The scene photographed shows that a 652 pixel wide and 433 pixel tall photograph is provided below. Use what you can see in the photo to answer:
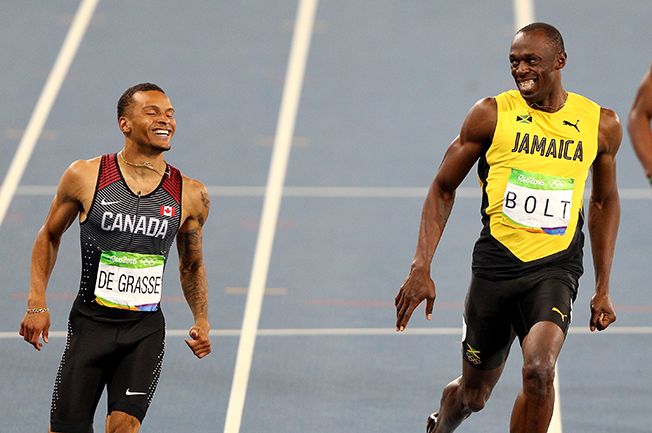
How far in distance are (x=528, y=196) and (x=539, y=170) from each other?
0.39 ft

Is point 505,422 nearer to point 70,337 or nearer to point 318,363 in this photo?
point 318,363

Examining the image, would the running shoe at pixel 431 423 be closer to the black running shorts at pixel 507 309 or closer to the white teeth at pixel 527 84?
the black running shorts at pixel 507 309

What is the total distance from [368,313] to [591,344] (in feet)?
4.82

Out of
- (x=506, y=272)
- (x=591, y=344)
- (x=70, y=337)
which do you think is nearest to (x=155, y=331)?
(x=70, y=337)

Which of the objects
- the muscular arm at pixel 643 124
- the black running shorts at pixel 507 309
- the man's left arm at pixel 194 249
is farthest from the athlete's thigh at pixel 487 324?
the man's left arm at pixel 194 249

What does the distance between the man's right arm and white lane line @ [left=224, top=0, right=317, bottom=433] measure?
1.60 m

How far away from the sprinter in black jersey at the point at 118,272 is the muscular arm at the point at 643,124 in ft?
6.21

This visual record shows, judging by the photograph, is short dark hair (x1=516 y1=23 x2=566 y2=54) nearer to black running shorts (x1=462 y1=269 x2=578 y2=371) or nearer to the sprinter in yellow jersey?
the sprinter in yellow jersey

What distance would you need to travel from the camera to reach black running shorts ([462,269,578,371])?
4.36m

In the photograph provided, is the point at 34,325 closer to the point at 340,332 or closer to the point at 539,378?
the point at 539,378

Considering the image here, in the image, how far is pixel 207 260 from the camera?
25.7 ft

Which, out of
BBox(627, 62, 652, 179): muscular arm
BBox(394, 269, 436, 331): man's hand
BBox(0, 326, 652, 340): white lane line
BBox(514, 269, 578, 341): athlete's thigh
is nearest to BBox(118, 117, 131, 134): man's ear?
BBox(394, 269, 436, 331): man's hand

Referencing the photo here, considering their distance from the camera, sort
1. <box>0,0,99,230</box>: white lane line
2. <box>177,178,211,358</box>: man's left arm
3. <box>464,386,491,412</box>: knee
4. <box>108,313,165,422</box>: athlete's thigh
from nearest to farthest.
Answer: <box>108,313,165,422</box>: athlete's thigh, <box>177,178,211,358</box>: man's left arm, <box>464,386,491,412</box>: knee, <box>0,0,99,230</box>: white lane line

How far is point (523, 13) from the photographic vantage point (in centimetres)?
1114
